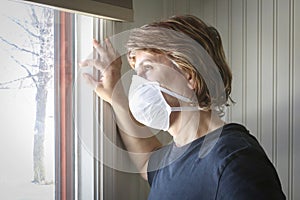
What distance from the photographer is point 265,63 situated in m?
1.59

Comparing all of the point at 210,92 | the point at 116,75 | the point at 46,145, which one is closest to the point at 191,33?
the point at 210,92

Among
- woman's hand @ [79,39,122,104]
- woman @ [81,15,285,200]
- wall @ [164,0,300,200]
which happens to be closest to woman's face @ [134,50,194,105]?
woman @ [81,15,285,200]

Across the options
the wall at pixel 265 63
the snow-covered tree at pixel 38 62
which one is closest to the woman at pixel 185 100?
the snow-covered tree at pixel 38 62

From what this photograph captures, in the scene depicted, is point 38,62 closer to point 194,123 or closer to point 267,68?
point 194,123

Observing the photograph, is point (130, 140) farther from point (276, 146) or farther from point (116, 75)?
point (276, 146)

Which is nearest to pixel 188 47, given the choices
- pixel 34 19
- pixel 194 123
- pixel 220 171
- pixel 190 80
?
pixel 190 80

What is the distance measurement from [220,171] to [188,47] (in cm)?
34

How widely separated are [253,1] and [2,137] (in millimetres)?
961

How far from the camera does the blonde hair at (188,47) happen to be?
1.21 m

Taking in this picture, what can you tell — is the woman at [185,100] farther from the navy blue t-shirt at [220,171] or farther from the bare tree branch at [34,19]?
the bare tree branch at [34,19]

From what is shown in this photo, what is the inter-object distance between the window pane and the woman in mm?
142

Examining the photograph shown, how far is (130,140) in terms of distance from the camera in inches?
56.1

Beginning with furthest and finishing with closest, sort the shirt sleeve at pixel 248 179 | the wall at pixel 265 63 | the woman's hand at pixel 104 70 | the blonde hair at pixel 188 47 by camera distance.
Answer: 1. the wall at pixel 265 63
2. the woman's hand at pixel 104 70
3. the blonde hair at pixel 188 47
4. the shirt sleeve at pixel 248 179

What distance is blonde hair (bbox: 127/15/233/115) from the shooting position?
1.21m
